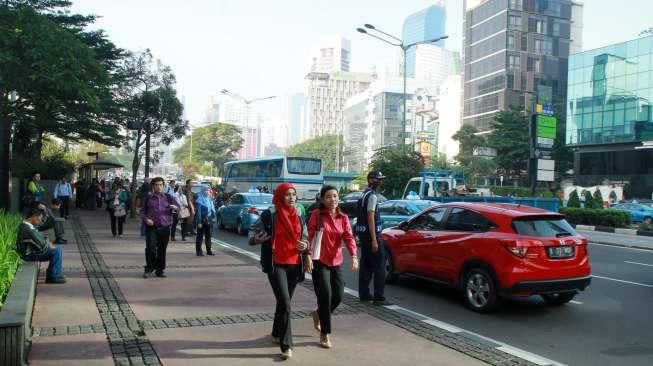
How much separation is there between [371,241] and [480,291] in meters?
1.61

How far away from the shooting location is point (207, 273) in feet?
32.6

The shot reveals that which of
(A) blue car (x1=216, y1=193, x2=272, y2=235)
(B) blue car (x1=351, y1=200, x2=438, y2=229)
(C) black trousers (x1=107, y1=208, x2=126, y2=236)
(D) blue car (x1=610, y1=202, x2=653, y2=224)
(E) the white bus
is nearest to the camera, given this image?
Result: (B) blue car (x1=351, y1=200, x2=438, y2=229)

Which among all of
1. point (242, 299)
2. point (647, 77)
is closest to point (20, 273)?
point (242, 299)

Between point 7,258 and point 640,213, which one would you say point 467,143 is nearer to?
point 640,213

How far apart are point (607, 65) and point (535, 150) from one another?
32906 millimetres

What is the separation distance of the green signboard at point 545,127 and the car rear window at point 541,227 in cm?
2238

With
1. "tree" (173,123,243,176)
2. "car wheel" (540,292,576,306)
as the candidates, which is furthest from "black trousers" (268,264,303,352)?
"tree" (173,123,243,176)

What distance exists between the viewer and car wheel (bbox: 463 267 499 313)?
730cm

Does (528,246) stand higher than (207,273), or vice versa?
(528,246)

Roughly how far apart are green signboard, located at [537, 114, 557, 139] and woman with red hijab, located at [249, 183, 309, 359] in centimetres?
2571

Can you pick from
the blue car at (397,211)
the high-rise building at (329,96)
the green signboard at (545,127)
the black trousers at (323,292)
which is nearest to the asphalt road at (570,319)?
the black trousers at (323,292)

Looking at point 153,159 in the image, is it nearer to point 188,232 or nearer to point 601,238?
point 188,232

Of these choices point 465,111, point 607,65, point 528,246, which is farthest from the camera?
point 465,111

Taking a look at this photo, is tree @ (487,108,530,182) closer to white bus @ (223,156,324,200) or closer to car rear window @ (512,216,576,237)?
white bus @ (223,156,324,200)
